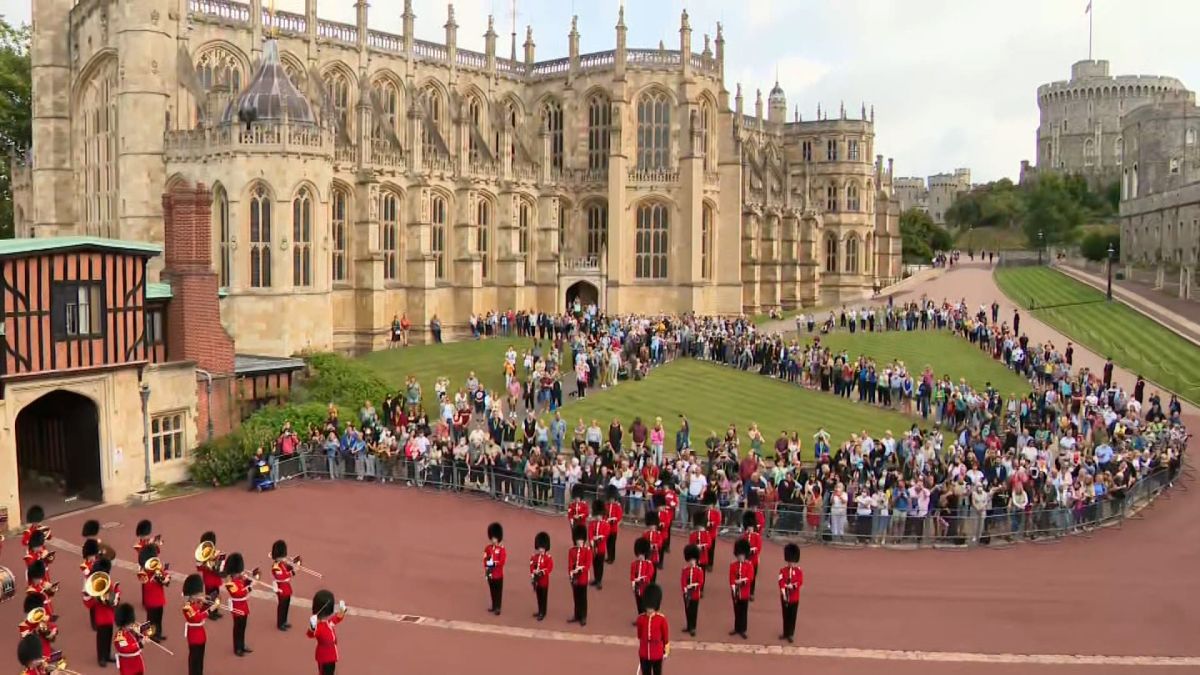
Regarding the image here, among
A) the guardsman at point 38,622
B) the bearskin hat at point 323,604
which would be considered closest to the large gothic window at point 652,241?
the guardsman at point 38,622

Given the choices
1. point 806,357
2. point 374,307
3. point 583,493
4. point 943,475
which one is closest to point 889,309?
point 806,357

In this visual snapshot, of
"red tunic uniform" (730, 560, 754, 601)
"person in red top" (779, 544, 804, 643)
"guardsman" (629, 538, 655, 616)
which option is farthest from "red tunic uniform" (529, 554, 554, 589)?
"person in red top" (779, 544, 804, 643)

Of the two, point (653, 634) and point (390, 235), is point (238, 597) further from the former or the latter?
point (390, 235)

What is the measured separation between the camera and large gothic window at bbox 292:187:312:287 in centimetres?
3812

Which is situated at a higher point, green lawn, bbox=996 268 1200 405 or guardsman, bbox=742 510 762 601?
green lawn, bbox=996 268 1200 405

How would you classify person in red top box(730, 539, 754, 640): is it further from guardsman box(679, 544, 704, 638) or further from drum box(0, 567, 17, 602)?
drum box(0, 567, 17, 602)

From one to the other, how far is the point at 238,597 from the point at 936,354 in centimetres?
3159

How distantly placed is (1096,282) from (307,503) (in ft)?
195

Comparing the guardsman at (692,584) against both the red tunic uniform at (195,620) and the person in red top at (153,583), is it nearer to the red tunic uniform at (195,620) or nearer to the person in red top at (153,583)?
the red tunic uniform at (195,620)

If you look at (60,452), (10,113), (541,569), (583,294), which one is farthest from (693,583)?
(10,113)

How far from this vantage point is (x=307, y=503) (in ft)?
77.4

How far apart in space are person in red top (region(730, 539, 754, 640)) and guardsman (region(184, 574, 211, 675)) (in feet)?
24.6

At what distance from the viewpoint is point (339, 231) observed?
43906mm

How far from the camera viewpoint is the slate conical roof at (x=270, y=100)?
123 ft
